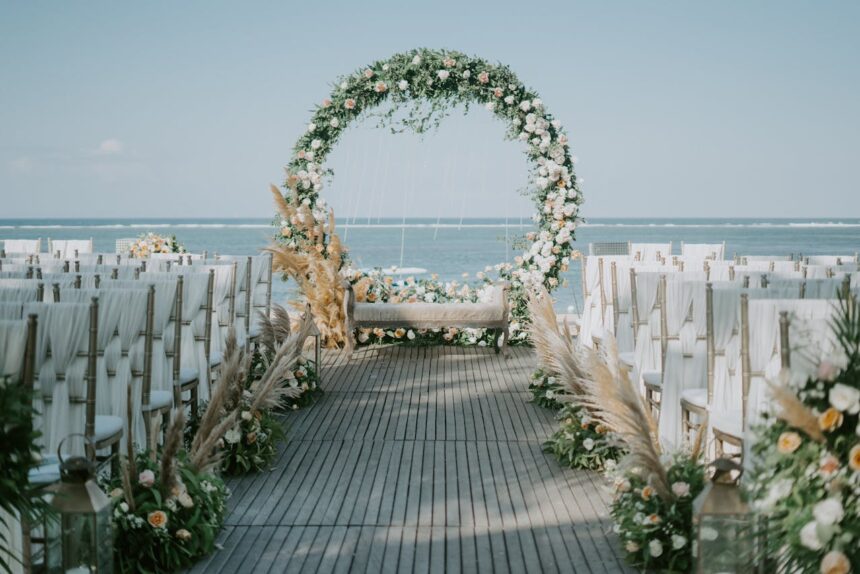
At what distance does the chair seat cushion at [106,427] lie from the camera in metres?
3.53

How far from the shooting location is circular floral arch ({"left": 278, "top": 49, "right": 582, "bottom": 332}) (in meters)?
9.46

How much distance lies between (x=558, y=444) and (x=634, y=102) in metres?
34.9

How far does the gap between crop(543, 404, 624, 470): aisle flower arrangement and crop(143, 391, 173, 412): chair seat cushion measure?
2020mm

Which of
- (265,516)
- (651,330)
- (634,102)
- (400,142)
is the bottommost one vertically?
(265,516)

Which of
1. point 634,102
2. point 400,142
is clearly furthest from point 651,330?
point 634,102

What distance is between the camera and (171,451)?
3094mm

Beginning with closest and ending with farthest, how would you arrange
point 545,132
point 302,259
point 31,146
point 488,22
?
point 302,259
point 545,132
point 488,22
point 31,146

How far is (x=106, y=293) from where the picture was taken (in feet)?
12.4

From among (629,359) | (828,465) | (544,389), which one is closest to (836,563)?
(828,465)

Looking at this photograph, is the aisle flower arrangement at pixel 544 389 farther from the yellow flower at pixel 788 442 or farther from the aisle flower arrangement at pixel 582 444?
the yellow flower at pixel 788 442

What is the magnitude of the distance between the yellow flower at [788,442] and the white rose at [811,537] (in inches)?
7.1

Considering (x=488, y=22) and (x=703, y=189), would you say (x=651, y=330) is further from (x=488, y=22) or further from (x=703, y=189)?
(x=703, y=189)

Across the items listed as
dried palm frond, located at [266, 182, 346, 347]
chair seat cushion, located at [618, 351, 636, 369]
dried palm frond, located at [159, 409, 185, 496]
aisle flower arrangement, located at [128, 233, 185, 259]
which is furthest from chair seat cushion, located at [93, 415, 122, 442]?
aisle flower arrangement, located at [128, 233, 185, 259]

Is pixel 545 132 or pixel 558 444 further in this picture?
pixel 545 132
